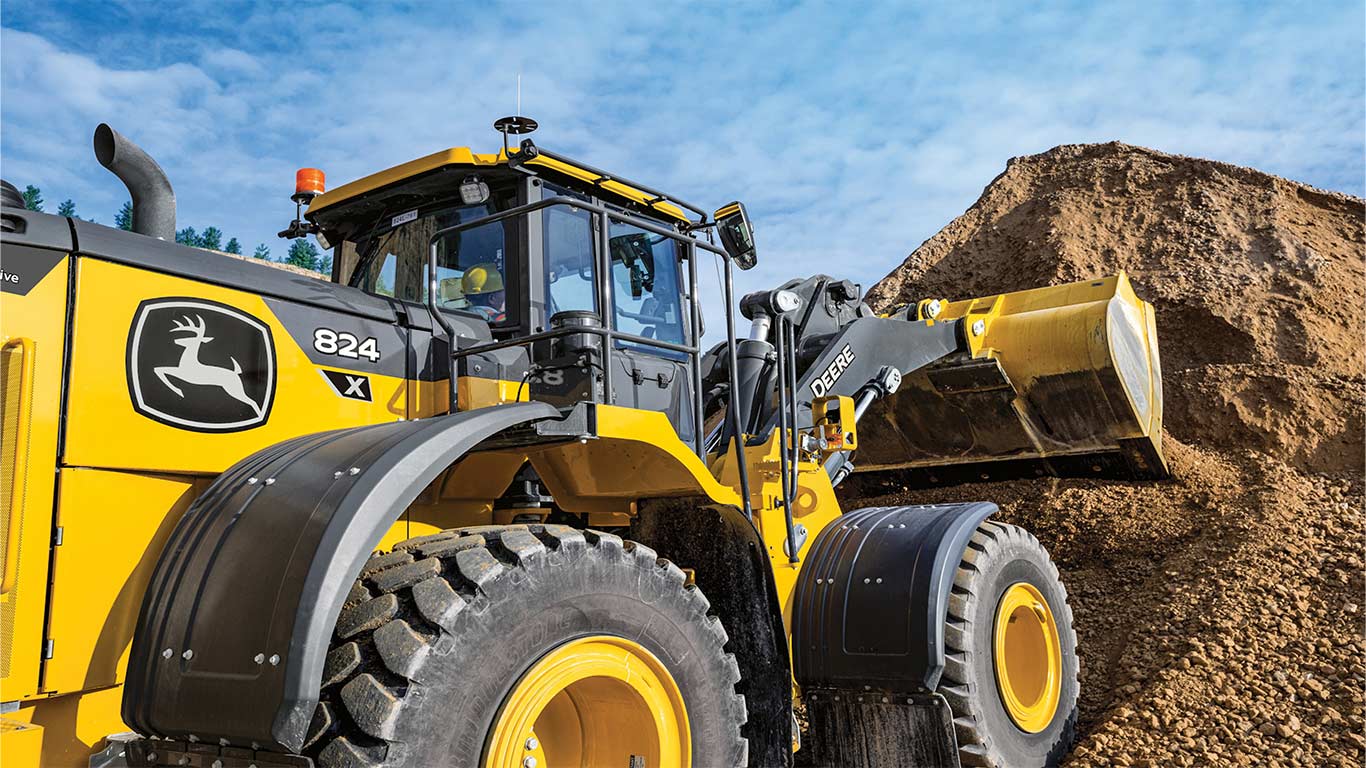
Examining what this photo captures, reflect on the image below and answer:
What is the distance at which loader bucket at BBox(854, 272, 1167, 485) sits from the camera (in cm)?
635

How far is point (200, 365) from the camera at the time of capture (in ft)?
9.68

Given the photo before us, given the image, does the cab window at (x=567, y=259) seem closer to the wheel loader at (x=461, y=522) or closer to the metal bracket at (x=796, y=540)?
the wheel loader at (x=461, y=522)

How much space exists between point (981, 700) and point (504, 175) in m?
2.87

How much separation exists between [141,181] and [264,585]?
1.53m

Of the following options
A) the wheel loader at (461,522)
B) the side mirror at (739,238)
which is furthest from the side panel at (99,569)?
the side mirror at (739,238)

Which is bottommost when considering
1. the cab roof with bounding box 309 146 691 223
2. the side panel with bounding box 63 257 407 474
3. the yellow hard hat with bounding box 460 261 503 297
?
the side panel with bounding box 63 257 407 474

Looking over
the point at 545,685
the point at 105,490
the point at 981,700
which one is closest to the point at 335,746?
the point at 545,685

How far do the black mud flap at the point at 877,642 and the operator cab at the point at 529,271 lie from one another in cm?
94

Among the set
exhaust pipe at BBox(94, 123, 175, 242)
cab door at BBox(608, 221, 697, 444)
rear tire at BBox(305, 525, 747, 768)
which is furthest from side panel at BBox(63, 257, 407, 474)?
cab door at BBox(608, 221, 697, 444)

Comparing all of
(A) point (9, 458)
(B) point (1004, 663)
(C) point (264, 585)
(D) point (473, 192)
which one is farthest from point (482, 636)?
(B) point (1004, 663)

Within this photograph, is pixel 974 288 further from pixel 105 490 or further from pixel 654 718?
pixel 105 490

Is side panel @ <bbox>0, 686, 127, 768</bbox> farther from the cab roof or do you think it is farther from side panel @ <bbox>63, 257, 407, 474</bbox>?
the cab roof

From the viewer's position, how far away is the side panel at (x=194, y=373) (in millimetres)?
2730

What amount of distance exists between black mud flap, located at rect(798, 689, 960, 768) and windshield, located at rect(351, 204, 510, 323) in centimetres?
211
